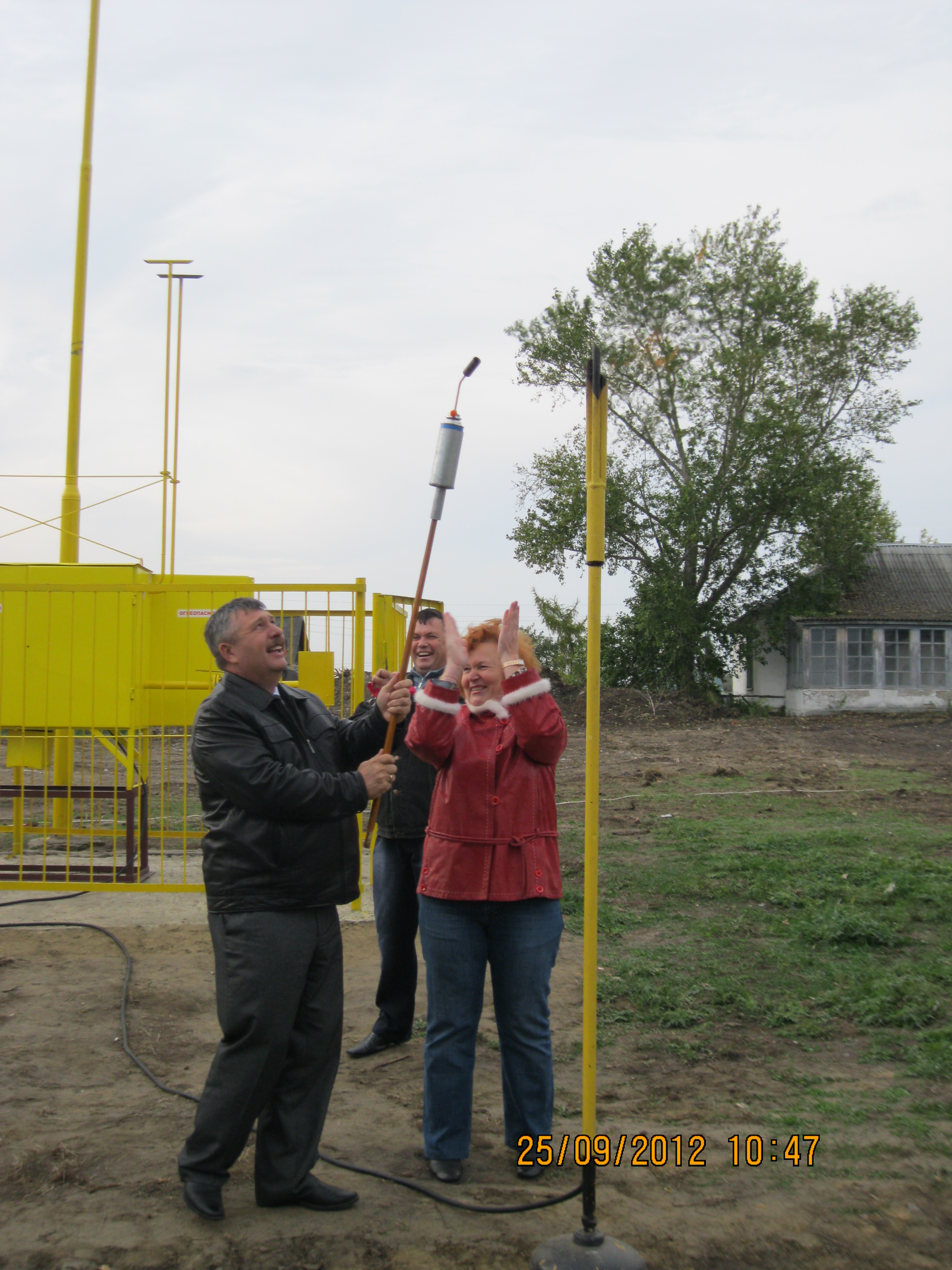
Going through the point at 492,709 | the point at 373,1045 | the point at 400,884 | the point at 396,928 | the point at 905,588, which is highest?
the point at 905,588

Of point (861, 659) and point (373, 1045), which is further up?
point (861, 659)

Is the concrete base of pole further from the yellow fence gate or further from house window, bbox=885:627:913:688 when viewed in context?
house window, bbox=885:627:913:688

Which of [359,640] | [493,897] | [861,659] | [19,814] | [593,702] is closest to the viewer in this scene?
[593,702]

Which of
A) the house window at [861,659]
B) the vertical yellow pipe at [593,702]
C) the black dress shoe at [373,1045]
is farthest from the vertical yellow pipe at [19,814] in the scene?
the house window at [861,659]

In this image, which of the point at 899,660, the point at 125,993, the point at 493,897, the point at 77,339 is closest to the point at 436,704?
the point at 493,897

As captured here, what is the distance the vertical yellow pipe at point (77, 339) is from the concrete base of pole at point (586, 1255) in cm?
847

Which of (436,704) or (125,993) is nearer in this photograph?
(436,704)

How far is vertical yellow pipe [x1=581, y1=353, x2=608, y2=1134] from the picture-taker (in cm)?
305

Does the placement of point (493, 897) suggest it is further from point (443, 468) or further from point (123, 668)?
point (123, 668)

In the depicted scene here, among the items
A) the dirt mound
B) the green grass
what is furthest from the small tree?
the green grass

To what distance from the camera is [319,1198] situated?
10.8 ft

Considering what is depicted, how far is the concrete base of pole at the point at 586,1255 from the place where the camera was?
9.37 ft

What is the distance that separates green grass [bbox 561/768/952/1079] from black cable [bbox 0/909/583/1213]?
1.79 metres
